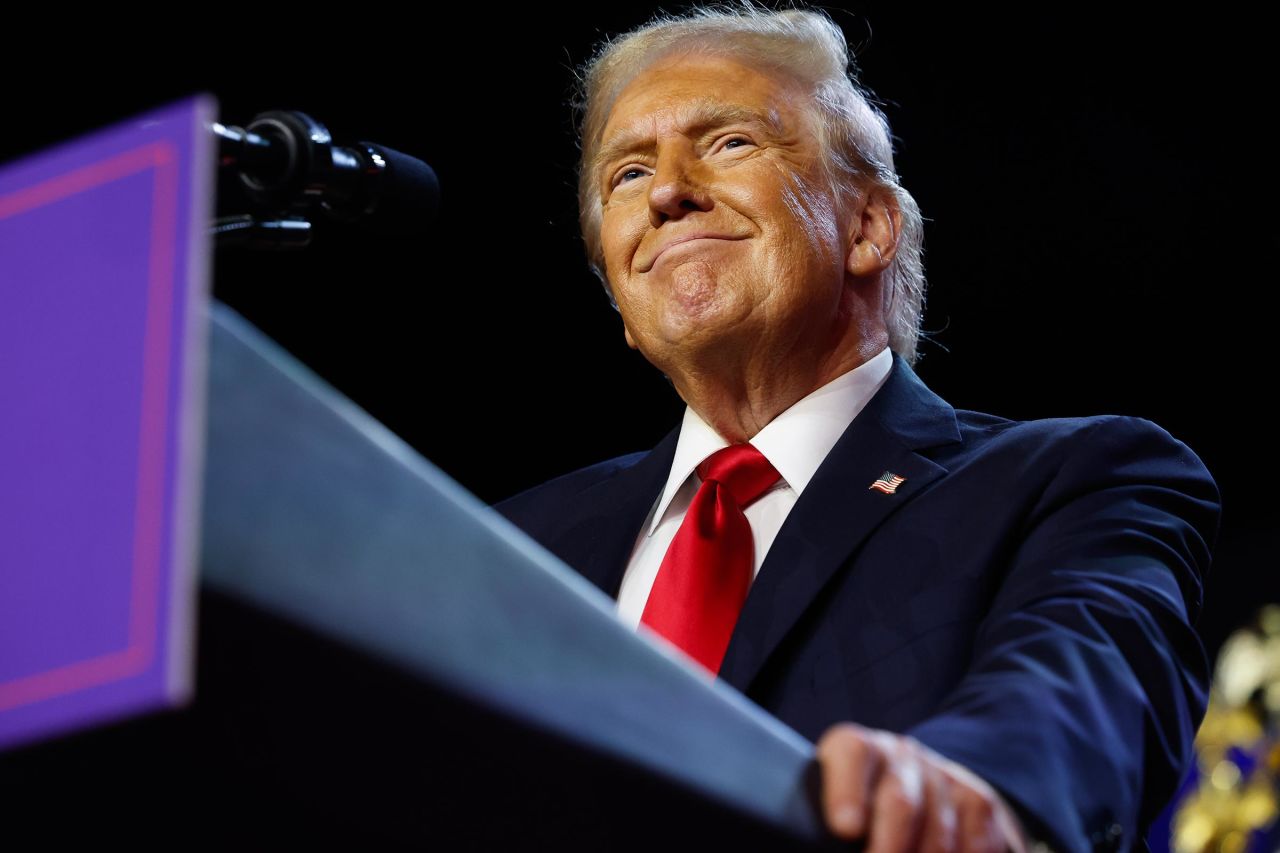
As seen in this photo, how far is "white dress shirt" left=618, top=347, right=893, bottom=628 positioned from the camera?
1.84 meters

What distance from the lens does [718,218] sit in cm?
214

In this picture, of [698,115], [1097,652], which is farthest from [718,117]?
[1097,652]

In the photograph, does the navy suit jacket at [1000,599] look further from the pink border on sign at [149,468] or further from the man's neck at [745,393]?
the pink border on sign at [149,468]

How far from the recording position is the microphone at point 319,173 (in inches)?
47.6

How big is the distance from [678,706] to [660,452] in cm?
151

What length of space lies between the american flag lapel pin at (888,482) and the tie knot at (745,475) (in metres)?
0.19

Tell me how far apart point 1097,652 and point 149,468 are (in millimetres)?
771

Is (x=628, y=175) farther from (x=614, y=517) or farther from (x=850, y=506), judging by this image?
(x=850, y=506)

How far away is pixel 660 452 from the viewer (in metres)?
2.15

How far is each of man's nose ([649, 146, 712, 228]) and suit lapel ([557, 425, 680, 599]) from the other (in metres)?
0.30

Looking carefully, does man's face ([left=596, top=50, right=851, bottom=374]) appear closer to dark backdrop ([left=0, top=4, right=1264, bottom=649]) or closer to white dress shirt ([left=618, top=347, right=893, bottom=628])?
white dress shirt ([left=618, top=347, right=893, bottom=628])

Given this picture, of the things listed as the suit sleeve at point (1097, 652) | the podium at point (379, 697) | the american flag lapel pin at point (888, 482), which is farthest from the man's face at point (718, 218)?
the podium at point (379, 697)

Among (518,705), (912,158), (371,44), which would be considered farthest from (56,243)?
(912,158)

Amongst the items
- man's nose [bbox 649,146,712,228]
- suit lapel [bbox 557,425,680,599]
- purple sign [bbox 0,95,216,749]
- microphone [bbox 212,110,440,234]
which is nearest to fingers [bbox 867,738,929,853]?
purple sign [bbox 0,95,216,749]
